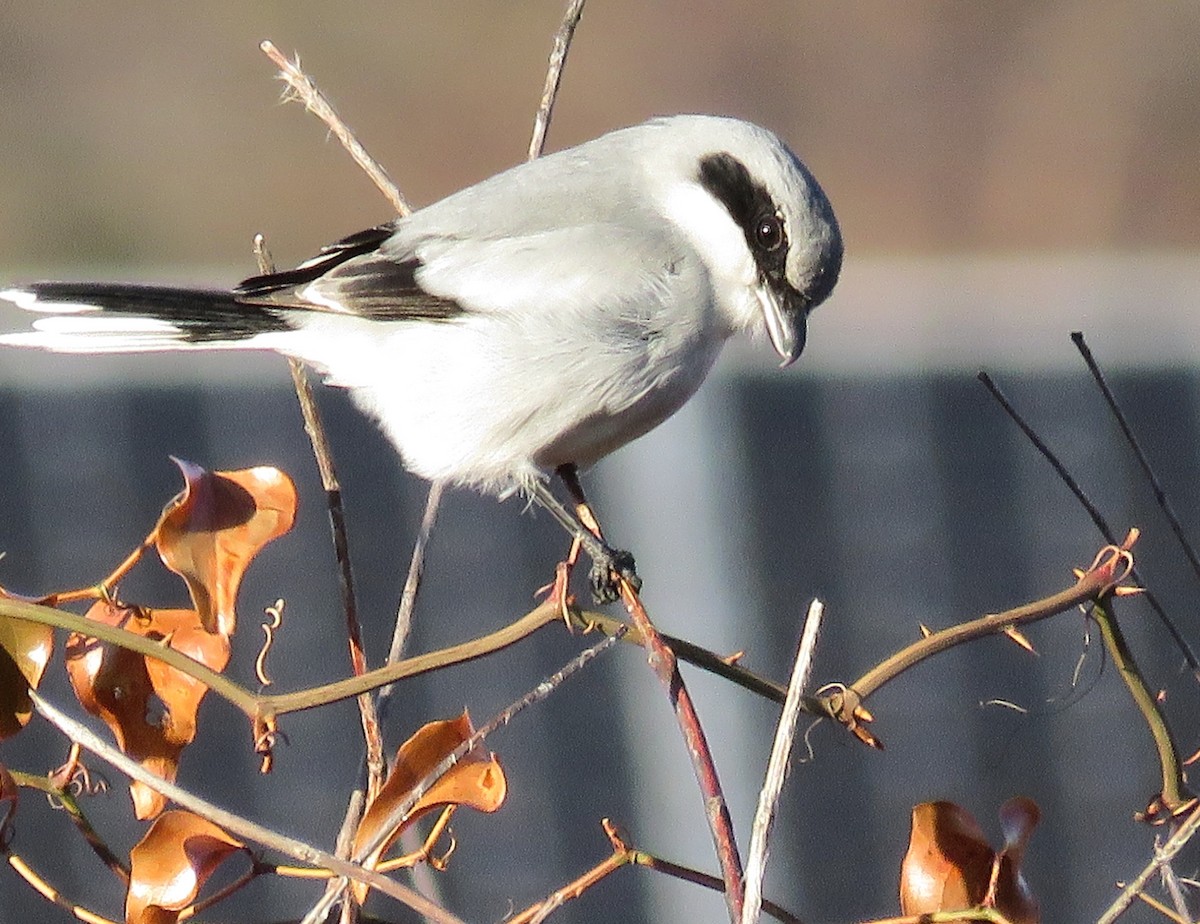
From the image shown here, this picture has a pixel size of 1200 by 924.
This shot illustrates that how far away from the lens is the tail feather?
182 cm

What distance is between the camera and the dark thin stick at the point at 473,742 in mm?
912

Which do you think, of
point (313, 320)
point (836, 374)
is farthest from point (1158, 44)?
point (313, 320)

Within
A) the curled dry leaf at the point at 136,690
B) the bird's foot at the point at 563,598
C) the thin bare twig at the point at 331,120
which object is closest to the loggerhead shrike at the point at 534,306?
the thin bare twig at the point at 331,120

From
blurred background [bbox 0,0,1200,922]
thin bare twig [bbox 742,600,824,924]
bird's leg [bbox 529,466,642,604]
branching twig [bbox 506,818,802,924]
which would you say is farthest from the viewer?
blurred background [bbox 0,0,1200,922]

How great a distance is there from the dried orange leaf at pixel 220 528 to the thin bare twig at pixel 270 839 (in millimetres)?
173

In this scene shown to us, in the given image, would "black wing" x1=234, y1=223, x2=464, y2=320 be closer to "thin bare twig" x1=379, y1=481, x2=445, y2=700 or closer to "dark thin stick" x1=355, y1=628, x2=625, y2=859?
"thin bare twig" x1=379, y1=481, x2=445, y2=700

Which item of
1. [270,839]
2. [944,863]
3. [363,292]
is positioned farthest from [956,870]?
[363,292]

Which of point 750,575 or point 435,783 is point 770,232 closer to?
point 435,783

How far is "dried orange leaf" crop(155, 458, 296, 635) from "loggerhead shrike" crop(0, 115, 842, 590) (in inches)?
24.0

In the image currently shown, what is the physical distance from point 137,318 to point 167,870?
987mm

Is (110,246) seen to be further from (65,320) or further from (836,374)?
(65,320)

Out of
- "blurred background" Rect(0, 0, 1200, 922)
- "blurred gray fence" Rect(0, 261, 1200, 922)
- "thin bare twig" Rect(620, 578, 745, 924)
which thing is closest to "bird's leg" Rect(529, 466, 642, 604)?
"thin bare twig" Rect(620, 578, 745, 924)

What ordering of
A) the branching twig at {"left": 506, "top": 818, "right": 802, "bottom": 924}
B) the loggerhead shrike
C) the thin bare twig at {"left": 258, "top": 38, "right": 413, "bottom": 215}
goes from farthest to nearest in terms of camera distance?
the loggerhead shrike
the thin bare twig at {"left": 258, "top": 38, "right": 413, "bottom": 215}
the branching twig at {"left": 506, "top": 818, "right": 802, "bottom": 924}

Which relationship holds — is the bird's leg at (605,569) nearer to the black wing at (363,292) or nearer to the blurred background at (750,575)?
the black wing at (363,292)
